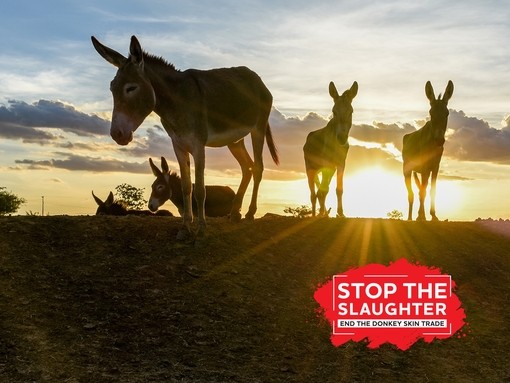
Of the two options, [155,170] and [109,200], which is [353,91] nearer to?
[155,170]

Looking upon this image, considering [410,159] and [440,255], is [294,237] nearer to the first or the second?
[440,255]

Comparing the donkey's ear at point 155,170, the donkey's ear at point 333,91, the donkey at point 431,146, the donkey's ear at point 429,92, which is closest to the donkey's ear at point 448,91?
the donkey at point 431,146

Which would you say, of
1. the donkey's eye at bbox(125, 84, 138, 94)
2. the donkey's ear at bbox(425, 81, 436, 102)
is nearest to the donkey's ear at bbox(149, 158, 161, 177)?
the donkey's ear at bbox(425, 81, 436, 102)

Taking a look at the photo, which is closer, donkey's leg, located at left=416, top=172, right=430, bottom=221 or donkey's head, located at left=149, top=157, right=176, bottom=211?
donkey's leg, located at left=416, top=172, right=430, bottom=221

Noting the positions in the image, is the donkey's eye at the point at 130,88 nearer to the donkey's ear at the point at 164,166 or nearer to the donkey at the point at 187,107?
the donkey at the point at 187,107

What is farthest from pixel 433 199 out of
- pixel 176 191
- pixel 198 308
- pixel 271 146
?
pixel 198 308

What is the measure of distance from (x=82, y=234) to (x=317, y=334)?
5.18 metres

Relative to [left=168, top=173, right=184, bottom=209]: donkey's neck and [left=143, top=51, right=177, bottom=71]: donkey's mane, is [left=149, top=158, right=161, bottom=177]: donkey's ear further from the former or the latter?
[left=143, top=51, right=177, bottom=71]: donkey's mane

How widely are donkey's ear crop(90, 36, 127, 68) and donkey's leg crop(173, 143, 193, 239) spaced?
1896 mm

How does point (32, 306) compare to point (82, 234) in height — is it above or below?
below

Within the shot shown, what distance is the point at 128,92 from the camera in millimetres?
Answer: 11000

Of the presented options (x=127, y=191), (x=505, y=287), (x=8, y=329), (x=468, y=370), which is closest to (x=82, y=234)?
(x=8, y=329)

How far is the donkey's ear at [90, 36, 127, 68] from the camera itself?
37.0 feet

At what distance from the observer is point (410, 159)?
20.2m
